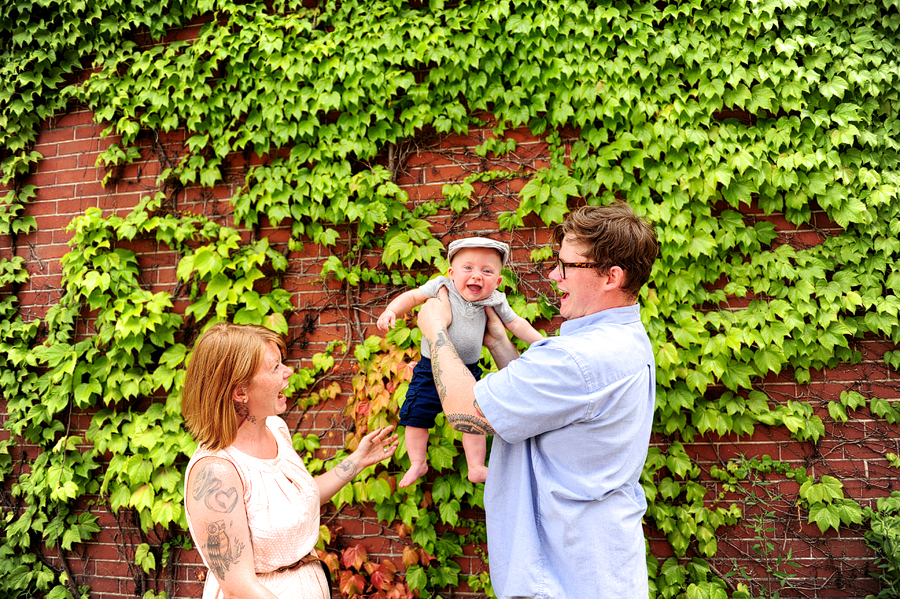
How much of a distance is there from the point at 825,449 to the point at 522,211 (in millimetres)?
2193

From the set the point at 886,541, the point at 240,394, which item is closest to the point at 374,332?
the point at 240,394

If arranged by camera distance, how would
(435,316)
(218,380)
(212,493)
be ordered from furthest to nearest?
(435,316), (218,380), (212,493)

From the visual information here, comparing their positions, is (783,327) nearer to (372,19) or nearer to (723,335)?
(723,335)

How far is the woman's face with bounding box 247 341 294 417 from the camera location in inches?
82.0

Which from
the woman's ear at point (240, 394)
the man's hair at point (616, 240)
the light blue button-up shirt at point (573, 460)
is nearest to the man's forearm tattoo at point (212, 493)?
the woman's ear at point (240, 394)

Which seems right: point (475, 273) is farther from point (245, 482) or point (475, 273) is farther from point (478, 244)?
point (245, 482)

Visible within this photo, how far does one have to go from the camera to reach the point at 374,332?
3545 millimetres

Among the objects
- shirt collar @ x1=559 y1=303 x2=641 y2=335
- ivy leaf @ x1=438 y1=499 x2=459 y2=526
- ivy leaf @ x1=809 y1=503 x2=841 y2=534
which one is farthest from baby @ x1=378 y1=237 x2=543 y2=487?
ivy leaf @ x1=809 y1=503 x2=841 y2=534

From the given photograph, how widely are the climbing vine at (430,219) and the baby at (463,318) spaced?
0.61 meters

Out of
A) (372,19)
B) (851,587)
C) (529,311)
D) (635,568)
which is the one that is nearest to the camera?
(635,568)

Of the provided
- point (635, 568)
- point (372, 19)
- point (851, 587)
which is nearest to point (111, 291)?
point (372, 19)

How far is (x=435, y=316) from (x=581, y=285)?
1.97ft

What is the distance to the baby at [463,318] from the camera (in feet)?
7.64

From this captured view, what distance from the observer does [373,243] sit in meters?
3.56
